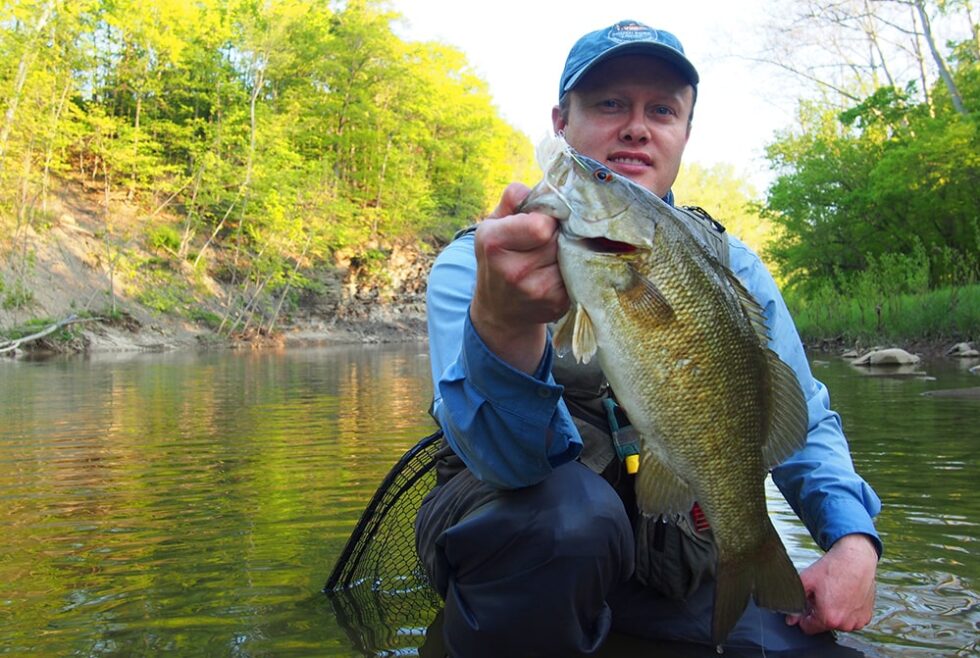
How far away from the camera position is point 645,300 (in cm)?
198

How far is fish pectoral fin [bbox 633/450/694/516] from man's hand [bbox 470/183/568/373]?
0.46 metres

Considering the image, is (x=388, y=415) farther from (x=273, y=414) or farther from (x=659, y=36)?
(x=659, y=36)

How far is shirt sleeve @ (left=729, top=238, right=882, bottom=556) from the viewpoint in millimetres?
2615

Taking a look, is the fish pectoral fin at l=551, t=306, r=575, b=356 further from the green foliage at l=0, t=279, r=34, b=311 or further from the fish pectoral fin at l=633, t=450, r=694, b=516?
the green foliage at l=0, t=279, r=34, b=311

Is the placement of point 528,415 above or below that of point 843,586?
above

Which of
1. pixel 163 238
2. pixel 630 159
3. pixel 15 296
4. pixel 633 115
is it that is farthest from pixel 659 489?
pixel 163 238

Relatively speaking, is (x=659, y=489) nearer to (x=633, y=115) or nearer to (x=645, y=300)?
(x=645, y=300)

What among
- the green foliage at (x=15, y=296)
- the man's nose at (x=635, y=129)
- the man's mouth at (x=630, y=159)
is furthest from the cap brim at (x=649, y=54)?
the green foliage at (x=15, y=296)

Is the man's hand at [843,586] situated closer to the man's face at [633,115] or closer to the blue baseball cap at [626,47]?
the man's face at [633,115]

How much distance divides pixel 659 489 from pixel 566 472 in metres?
0.28

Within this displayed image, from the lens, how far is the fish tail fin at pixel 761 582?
7.14 ft

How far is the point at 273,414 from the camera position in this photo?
1009cm

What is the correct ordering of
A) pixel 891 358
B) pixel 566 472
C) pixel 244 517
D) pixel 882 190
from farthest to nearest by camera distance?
pixel 882 190 < pixel 891 358 < pixel 244 517 < pixel 566 472

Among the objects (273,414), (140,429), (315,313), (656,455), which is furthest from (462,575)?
(315,313)
